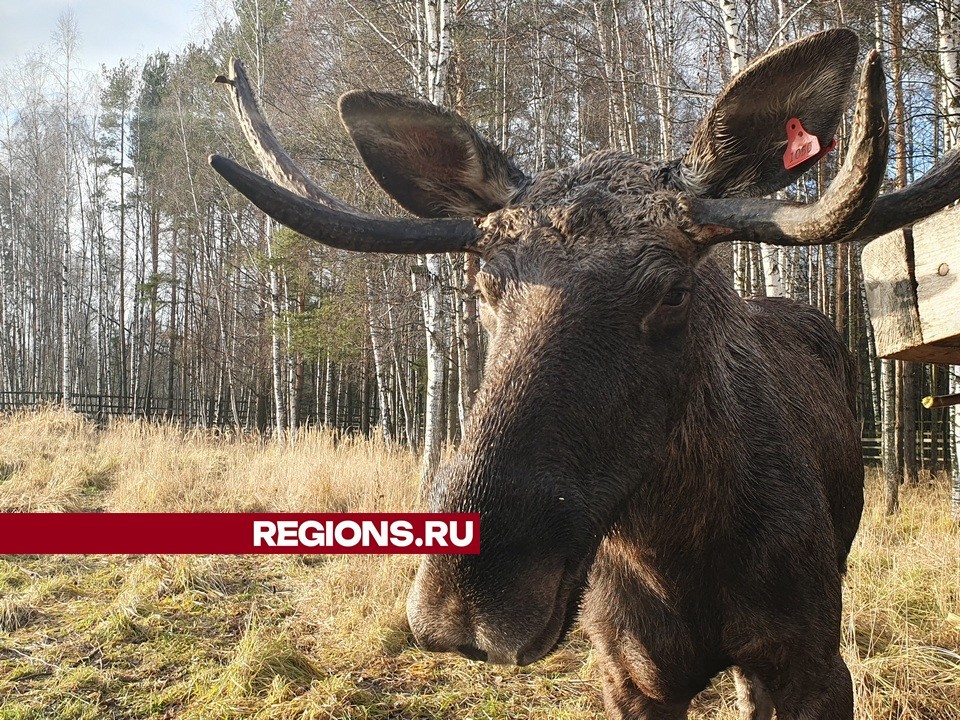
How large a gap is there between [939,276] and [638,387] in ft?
3.18

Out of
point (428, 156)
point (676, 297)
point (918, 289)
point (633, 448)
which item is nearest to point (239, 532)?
point (428, 156)

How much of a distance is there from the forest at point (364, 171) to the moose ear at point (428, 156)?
2.46 ft

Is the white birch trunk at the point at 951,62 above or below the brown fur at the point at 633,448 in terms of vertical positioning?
above

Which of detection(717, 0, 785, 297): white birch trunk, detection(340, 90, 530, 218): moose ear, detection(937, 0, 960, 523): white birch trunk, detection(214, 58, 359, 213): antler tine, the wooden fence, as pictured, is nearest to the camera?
detection(340, 90, 530, 218): moose ear

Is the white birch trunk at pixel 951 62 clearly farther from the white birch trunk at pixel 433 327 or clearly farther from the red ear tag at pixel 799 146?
the red ear tag at pixel 799 146

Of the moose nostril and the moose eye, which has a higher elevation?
the moose eye

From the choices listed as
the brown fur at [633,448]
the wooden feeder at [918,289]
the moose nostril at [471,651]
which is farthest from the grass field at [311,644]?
the moose nostril at [471,651]

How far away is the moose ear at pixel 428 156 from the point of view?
2.16 metres

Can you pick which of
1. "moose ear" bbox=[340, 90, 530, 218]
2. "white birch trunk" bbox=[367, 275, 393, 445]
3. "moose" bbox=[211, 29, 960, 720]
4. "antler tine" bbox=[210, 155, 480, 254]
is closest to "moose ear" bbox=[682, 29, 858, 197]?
"moose" bbox=[211, 29, 960, 720]

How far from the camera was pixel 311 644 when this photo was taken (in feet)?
16.9

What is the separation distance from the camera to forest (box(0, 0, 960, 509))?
1012cm

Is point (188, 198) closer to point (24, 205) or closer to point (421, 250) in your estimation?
point (24, 205)

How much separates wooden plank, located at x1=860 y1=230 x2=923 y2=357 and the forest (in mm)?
1662

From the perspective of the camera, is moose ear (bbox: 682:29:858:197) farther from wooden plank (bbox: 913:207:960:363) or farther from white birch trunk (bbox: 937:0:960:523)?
white birch trunk (bbox: 937:0:960:523)
